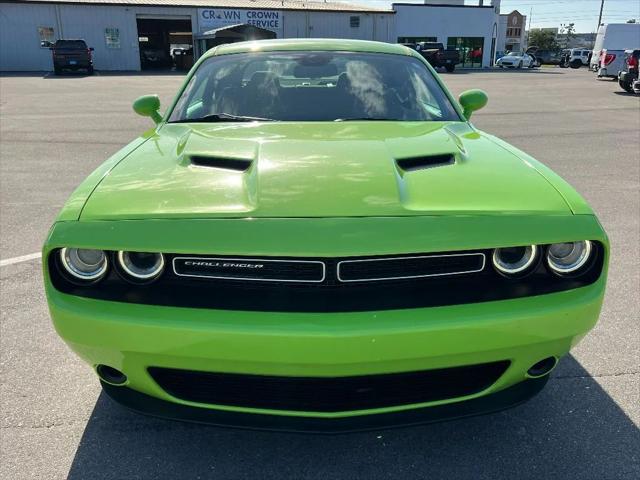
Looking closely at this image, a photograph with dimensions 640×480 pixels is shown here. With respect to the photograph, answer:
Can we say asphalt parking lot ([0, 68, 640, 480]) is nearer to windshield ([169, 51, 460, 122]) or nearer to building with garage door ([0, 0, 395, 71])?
windshield ([169, 51, 460, 122])

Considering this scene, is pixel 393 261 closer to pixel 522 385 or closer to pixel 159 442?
pixel 522 385

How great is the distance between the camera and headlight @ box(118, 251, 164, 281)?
1.87 m

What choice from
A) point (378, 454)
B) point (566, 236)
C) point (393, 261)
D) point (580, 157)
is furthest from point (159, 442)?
point (580, 157)

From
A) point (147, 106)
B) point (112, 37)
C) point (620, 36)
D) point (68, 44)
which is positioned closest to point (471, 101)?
point (147, 106)

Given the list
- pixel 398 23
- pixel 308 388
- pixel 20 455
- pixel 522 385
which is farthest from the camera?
pixel 398 23

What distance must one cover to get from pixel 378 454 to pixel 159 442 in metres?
0.88

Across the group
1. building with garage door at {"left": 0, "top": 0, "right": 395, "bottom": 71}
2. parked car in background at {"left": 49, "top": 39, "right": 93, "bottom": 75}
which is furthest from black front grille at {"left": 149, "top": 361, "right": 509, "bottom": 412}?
building with garage door at {"left": 0, "top": 0, "right": 395, "bottom": 71}

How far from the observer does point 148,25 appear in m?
42.7

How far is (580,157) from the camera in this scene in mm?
8352

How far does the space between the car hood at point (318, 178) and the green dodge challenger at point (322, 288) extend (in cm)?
1

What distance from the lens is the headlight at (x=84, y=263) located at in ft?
6.23

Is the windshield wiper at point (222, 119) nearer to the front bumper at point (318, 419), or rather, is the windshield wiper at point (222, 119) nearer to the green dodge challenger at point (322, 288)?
the green dodge challenger at point (322, 288)

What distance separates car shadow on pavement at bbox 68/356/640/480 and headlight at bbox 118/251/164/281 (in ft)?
2.33

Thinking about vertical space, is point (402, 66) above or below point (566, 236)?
above
